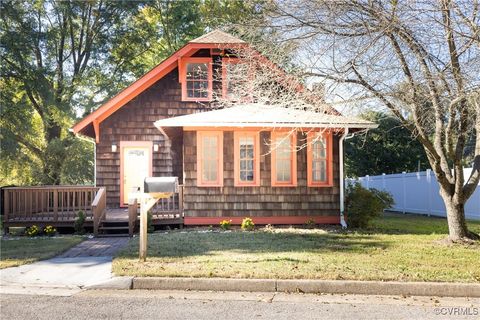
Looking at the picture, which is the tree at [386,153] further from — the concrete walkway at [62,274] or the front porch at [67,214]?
the concrete walkway at [62,274]

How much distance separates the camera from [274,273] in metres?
7.11

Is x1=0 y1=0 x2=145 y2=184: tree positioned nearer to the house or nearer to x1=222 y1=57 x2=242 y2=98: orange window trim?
x1=222 y1=57 x2=242 y2=98: orange window trim

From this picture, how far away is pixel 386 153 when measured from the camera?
3319cm

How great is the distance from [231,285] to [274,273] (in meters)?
0.72

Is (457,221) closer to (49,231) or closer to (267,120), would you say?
(267,120)

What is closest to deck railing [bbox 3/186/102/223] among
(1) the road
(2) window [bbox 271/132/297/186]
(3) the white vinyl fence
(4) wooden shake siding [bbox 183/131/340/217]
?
(4) wooden shake siding [bbox 183/131/340/217]

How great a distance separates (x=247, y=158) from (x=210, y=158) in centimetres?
109

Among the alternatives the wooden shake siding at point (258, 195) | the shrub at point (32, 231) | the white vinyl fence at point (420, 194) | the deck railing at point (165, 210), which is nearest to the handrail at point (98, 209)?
the deck railing at point (165, 210)

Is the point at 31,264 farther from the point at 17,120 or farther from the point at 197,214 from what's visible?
the point at 17,120

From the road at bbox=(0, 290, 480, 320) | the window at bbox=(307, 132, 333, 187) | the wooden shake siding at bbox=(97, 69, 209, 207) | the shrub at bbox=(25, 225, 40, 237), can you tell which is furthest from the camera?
the wooden shake siding at bbox=(97, 69, 209, 207)

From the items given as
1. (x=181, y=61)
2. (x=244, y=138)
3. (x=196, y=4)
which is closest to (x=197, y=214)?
(x=244, y=138)

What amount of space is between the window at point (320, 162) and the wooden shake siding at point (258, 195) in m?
0.13

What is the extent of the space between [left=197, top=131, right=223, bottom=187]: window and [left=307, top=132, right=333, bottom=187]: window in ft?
8.65

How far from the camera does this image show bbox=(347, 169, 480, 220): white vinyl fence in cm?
1828
